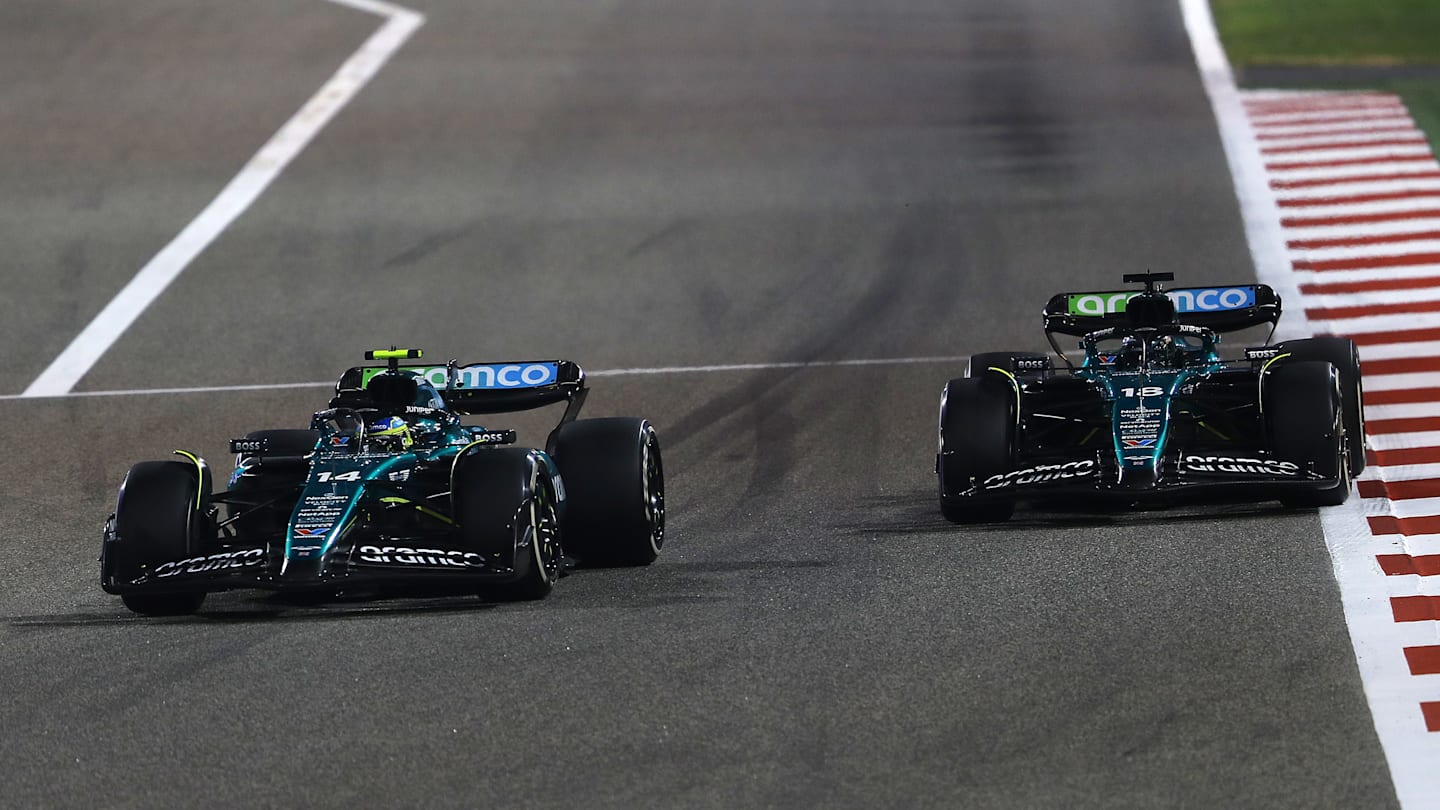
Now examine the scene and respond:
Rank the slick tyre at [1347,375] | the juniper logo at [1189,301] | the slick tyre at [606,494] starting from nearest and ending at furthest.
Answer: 1. the slick tyre at [606,494]
2. the slick tyre at [1347,375]
3. the juniper logo at [1189,301]

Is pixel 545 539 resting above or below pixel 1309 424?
below

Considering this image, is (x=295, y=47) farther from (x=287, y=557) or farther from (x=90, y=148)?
(x=287, y=557)

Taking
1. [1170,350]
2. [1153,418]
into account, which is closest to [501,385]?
[1153,418]

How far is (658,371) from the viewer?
1986cm

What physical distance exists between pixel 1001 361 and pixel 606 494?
3330 mm

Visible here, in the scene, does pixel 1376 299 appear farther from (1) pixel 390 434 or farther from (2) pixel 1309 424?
(1) pixel 390 434

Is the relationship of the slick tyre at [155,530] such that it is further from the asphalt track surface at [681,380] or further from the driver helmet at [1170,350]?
the driver helmet at [1170,350]

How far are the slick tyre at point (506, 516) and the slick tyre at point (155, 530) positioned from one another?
55.8 inches

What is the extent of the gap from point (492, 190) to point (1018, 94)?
301 inches

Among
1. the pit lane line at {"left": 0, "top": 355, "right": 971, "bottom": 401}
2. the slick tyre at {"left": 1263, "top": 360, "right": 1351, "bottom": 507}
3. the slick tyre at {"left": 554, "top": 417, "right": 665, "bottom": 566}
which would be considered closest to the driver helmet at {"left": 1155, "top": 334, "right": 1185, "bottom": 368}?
the slick tyre at {"left": 1263, "top": 360, "right": 1351, "bottom": 507}

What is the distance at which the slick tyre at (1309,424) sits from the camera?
13.0m

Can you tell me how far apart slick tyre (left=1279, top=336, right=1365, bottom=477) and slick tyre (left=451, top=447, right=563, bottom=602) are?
194 inches

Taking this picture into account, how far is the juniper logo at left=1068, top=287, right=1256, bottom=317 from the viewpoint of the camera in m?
15.2

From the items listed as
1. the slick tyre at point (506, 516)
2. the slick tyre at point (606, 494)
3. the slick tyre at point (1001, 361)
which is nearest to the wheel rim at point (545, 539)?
the slick tyre at point (506, 516)
